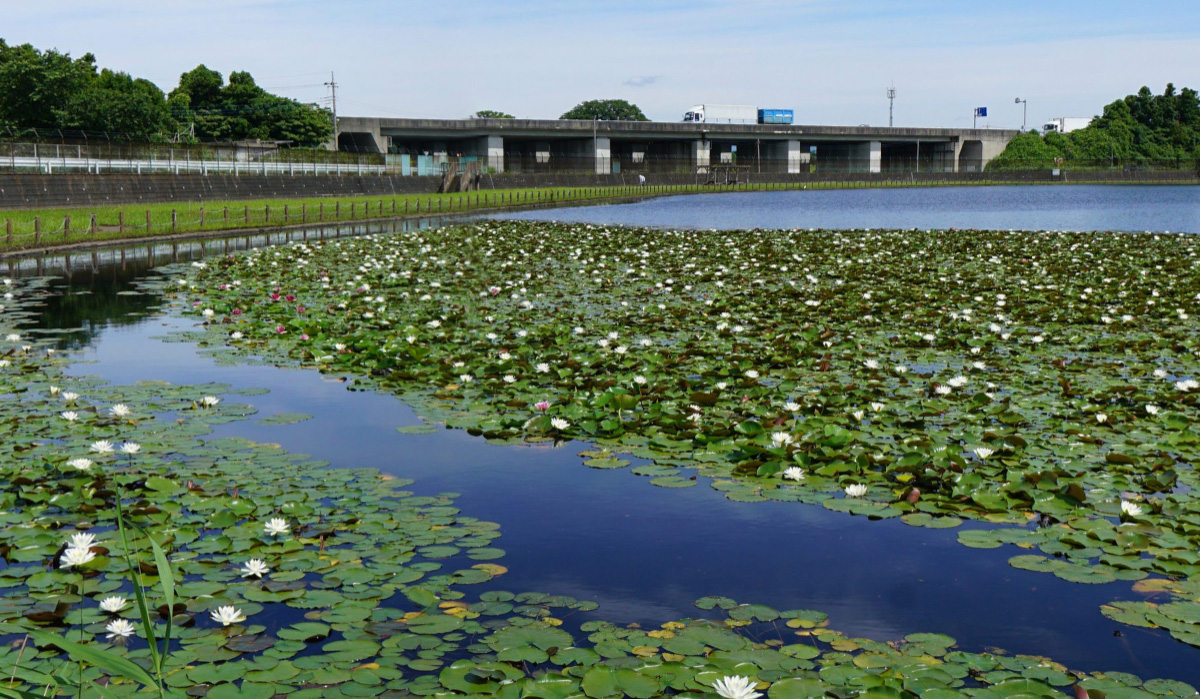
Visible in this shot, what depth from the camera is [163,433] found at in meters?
7.66

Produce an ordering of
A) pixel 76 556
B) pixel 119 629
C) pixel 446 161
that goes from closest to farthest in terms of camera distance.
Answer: pixel 119 629
pixel 76 556
pixel 446 161

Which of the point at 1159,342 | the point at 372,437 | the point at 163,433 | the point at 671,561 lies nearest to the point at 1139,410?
the point at 1159,342

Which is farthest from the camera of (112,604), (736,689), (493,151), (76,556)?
(493,151)

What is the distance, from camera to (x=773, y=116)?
382ft

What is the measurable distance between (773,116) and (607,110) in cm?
4165

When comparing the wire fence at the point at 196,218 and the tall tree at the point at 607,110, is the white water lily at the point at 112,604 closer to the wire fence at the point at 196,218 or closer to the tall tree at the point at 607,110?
the wire fence at the point at 196,218

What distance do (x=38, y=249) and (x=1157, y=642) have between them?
2690cm

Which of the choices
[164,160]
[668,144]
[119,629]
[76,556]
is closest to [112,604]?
[119,629]

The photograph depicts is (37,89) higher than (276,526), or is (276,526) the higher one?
(37,89)

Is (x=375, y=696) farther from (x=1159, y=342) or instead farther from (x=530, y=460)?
(x=1159, y=342)

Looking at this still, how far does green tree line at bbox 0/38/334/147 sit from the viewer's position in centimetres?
6169

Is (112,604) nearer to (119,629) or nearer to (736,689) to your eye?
(119,629)

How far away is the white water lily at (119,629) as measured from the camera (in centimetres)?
416

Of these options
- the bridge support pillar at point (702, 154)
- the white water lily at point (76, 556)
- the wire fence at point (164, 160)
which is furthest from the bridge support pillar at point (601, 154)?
the white water lily at point (76, 556)
